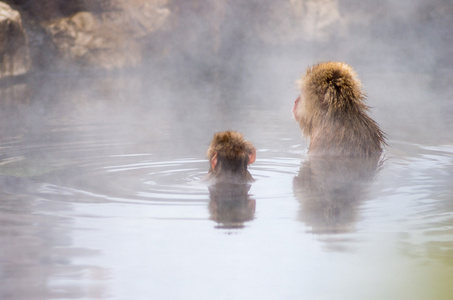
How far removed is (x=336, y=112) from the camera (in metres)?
3.96

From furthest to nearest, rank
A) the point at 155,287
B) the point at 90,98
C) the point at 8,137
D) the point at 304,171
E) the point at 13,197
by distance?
the point at 90,98 < the point at 8,137 < the point at 304,171 < the point at 13,197 < the point at 155,287

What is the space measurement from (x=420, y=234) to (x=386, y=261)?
392 mm

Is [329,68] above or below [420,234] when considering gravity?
above

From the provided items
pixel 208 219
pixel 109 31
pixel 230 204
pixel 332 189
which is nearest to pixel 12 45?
pixel 109 31

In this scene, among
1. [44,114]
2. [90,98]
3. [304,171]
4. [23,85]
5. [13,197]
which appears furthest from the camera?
[23,85]

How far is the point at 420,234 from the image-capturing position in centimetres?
252

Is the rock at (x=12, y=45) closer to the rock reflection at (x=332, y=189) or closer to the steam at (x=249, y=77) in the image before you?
the steam at (x=249, y=77)

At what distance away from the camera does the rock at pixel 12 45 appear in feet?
33.0

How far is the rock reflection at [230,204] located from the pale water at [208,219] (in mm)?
14

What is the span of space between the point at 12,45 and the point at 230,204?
26.6ft

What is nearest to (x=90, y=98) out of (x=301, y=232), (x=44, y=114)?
(x=44, y=114)

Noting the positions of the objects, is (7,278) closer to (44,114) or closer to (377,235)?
(377,235)

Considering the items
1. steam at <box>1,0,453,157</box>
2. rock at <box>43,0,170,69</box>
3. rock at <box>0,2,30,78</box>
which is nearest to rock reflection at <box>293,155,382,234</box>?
steam at <box>1,0,453,157</box>

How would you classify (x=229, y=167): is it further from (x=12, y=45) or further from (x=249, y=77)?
(x=249, y=77)
